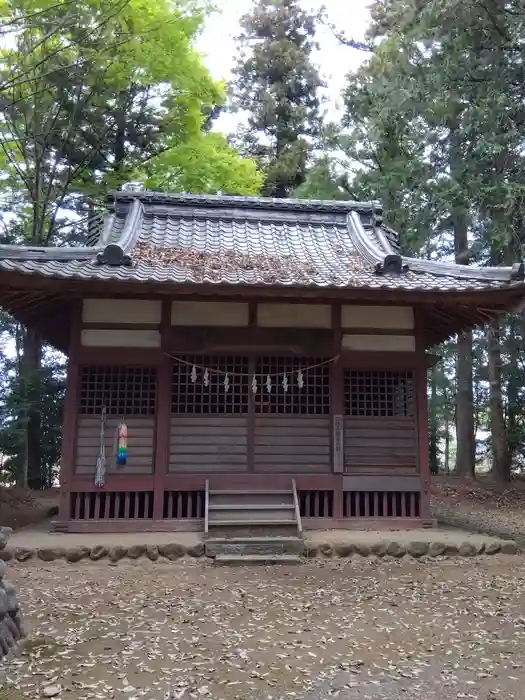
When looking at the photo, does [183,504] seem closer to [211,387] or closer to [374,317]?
[211,387]

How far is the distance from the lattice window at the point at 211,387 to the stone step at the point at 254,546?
2111 mm

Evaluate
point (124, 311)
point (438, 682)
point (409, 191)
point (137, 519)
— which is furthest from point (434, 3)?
point (438, 682)

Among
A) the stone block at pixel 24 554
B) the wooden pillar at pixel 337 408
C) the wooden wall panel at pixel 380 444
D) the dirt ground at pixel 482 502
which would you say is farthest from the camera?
the dirt ground at pixel 482 502

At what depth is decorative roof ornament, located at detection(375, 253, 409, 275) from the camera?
9109 mm

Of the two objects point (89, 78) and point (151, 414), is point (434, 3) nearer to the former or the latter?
point (89, 78)

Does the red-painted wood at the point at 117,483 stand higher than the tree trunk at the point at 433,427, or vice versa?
the tree trunk at the point at 433,427

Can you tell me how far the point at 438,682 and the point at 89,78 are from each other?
1309cm

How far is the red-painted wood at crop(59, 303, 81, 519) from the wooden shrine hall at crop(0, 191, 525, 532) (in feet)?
0.07

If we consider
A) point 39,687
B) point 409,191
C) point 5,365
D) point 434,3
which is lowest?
point 39,687

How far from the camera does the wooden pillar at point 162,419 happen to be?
8766 mm

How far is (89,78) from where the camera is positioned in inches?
514

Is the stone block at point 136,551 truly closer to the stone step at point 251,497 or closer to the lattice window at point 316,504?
the stone step at point 251,497

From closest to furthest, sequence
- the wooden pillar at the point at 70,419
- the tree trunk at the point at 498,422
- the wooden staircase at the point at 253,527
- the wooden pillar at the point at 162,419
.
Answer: the wooden staircase at the point at 253,527 → the wooden pillar at the point at 70,419 → the wooden pillar at the point at 162,419 → the tree trunk at the point at 498,422

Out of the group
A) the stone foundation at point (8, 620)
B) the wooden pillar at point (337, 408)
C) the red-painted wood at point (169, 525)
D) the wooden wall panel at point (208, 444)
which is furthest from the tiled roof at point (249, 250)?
the stone foundation at point (8, 620)
